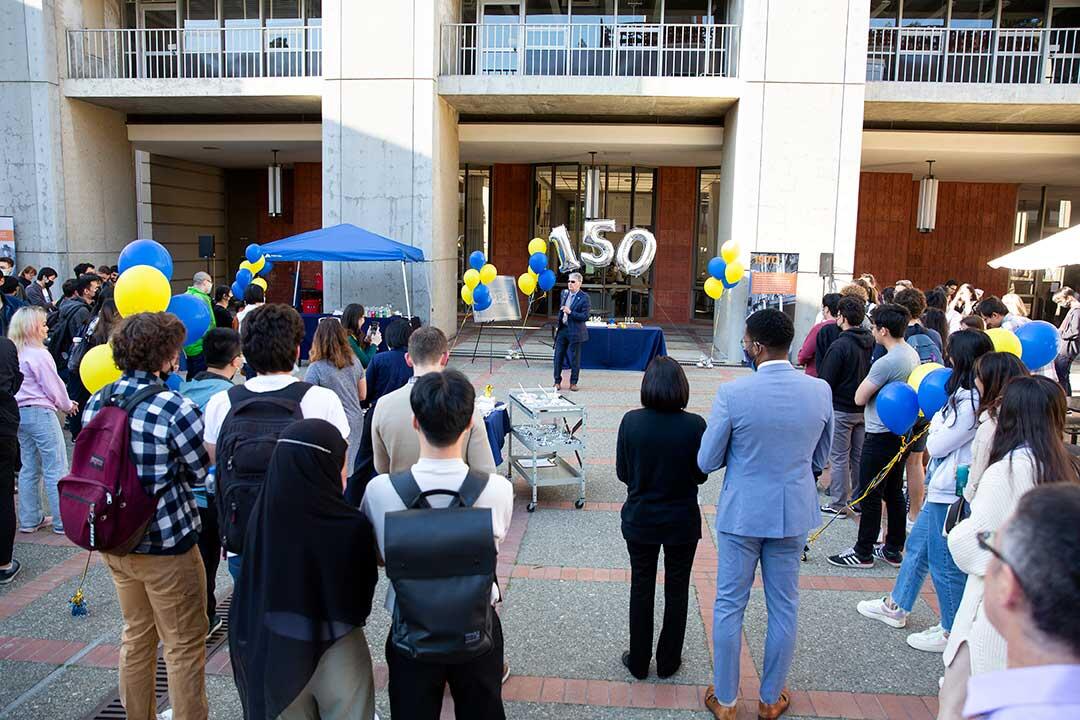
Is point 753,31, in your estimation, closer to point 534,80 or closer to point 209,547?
point 534,80

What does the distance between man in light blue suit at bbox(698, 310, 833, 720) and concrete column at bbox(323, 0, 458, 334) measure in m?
11.7

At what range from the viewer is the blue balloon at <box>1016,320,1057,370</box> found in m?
5.24

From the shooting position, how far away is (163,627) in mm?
2947

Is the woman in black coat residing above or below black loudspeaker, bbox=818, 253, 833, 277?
below

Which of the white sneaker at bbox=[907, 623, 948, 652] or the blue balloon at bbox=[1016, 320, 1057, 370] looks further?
the blue balloon at bbox=[1016, 320, 1057, 370]

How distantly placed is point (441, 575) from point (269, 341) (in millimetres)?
1371

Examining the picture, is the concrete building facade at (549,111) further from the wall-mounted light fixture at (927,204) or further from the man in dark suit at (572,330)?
the man in dark suit at (572,330)

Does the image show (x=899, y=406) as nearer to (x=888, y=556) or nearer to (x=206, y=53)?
(x=888, y=556)

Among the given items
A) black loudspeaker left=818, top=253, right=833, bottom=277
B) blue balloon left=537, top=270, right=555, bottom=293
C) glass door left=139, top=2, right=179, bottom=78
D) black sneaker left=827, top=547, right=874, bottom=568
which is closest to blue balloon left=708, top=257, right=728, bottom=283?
black loudspeaker left=818, top=253, right=833, bottom=277

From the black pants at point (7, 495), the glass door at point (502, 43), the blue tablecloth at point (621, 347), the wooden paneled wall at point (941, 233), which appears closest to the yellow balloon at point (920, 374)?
the black pants at point (7, 495)

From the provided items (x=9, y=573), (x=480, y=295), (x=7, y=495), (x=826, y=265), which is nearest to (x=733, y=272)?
(x=826, y=265)

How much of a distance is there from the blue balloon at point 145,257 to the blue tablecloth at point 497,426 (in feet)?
8.60

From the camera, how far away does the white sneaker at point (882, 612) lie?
4395 millimetres

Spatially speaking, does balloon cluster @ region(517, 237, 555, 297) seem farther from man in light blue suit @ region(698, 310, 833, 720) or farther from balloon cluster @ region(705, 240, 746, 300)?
man in light blue suit @ region(698, 310, 833, 720)
